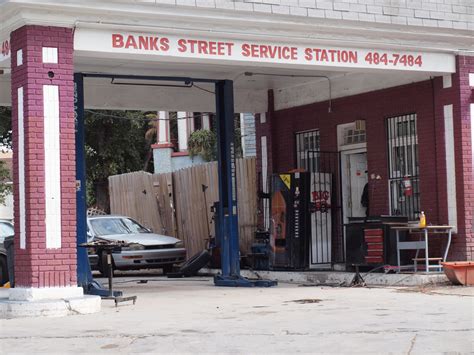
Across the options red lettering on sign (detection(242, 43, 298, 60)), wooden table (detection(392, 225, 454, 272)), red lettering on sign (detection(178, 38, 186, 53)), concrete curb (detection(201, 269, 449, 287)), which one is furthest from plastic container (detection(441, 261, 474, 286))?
red lettering on sign (detection(178, 38, 186, 53))

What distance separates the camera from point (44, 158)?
13469 mm

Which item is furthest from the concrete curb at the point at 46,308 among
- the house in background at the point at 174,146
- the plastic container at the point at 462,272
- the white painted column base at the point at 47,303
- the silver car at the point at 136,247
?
the house in background at the point at 174,146

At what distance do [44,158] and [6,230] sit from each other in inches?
287

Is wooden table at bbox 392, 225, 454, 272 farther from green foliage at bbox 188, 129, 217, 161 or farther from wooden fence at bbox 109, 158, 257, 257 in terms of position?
green foliage at bbox 188, 129, 217, 161

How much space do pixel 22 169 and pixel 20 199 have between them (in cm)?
43

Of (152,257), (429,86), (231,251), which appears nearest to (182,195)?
(152,257)

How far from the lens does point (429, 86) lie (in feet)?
58.4

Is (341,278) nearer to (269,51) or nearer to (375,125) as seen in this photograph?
(375,125)

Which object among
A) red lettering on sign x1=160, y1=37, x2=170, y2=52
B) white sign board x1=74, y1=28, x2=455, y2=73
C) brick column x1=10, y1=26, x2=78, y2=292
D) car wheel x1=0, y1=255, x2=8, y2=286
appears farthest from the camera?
car wheel x1=0, y1=255, x2=8, y2=286

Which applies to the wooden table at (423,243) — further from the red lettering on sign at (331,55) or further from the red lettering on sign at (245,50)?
the red lettering on sign at (245,50)

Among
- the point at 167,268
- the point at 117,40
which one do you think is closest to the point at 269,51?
the point at 117,40

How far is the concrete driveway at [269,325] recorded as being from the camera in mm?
9719

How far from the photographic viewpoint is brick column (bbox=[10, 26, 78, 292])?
1337 cm

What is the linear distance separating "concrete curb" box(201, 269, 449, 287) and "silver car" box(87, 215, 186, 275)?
2.61 meters
